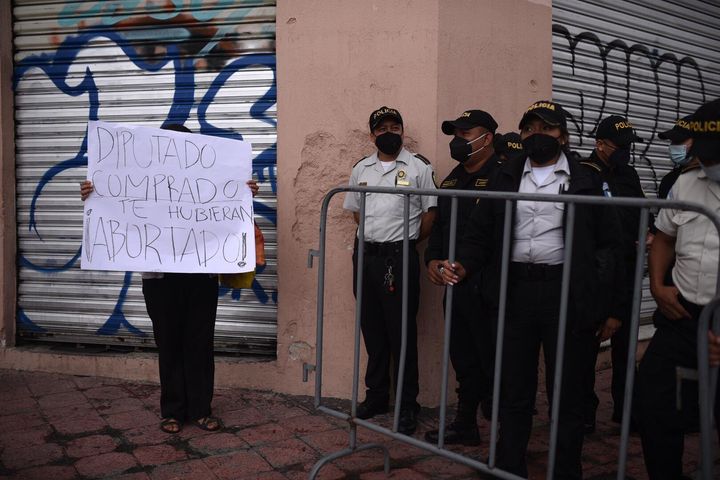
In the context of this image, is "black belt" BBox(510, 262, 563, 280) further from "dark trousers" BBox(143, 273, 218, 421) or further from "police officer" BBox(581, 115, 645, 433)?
"dark trousers" BBox(143, 273, 218, 421)

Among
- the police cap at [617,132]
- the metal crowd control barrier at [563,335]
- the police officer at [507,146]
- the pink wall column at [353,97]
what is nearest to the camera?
the metal crowd control barrier at [563,335]

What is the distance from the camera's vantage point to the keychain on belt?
4477mm

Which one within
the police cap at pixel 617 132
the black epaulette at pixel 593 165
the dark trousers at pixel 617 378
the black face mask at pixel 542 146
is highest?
the police cap at pixel 617 132

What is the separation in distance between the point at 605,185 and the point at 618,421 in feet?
5.30

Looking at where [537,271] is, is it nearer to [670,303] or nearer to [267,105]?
[670,303]

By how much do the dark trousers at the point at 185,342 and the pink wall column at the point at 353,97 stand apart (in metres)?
0.82

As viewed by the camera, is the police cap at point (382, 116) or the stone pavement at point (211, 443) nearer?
the stone pavement at point (211, 443)

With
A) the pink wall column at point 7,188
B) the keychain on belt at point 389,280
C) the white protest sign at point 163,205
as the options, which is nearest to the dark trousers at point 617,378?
the keychain on belt at point 389,280

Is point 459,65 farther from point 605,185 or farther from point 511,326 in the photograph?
point 511,326

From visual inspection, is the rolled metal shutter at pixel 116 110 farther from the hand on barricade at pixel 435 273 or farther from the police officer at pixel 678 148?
the police officer at pixel 678 148

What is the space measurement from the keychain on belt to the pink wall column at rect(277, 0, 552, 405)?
1.64ft

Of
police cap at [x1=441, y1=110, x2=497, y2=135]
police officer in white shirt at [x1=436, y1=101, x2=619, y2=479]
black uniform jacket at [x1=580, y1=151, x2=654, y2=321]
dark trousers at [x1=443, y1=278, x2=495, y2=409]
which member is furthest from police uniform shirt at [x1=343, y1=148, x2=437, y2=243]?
black uniform jacket at [x1=580, y1=151, x2=654, y2=321]

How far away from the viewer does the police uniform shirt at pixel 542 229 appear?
3.38m

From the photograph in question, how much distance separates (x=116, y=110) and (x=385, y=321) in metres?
2.94
